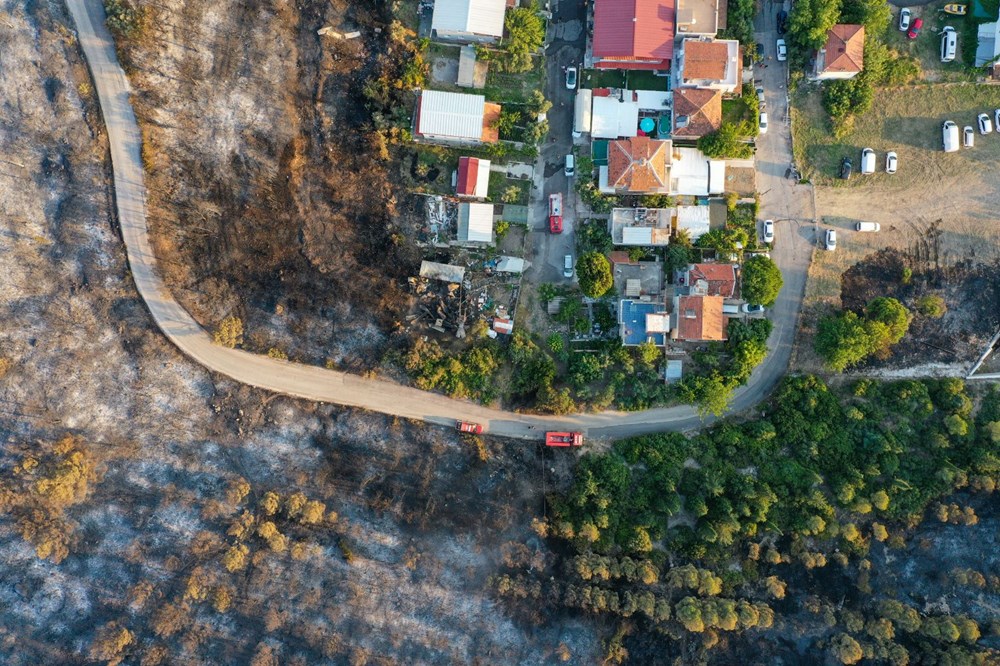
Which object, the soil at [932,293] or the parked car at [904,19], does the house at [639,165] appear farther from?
the parked car at [904,19]

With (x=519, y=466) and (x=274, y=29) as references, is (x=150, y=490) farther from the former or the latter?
(x=274, y=29)

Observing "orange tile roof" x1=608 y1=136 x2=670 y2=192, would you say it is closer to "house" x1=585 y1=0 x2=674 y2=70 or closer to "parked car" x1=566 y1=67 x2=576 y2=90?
"parked car" x1=566 y1=67 x2=576 y2=90

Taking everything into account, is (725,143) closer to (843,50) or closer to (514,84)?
(843,50)

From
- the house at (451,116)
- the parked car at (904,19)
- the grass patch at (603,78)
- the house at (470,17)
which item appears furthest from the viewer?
the grass patch at (603,78)

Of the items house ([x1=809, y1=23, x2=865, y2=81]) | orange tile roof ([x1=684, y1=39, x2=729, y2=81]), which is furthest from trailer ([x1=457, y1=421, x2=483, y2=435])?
house ([x1=809, y1=23, x2=865, y2=81])

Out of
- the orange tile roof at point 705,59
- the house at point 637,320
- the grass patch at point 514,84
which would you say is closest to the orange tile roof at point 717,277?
the house at point 637,320

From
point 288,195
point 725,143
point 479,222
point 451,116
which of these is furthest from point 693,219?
point 288,195
